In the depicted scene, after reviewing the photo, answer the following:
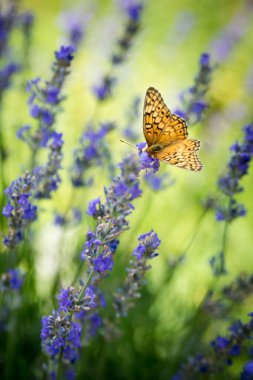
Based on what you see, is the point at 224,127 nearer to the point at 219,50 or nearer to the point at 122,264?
the point at 219,50

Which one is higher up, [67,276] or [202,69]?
[202,69]

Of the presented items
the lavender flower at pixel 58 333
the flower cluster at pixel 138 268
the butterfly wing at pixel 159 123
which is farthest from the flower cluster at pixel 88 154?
the lavender flower at pixel 58 333

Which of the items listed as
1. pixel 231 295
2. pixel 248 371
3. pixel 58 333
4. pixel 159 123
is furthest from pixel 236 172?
pixel 58 333

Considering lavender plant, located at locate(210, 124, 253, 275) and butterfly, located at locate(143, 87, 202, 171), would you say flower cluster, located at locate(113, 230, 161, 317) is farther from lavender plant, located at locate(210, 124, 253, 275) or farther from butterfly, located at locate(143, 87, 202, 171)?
lavender plant, located at locate(210, 124, 253, 275)

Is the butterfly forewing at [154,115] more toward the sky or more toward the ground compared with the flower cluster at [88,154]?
more toward the ground

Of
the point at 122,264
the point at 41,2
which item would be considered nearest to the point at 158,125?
the point at 122,264

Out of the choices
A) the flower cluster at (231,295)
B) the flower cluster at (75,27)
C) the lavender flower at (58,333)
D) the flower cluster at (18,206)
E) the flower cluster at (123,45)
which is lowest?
the lavender flower at (58,333)

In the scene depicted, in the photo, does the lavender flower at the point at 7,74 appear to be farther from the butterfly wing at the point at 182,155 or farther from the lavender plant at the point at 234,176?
the lavender plant at the point at 234,176
